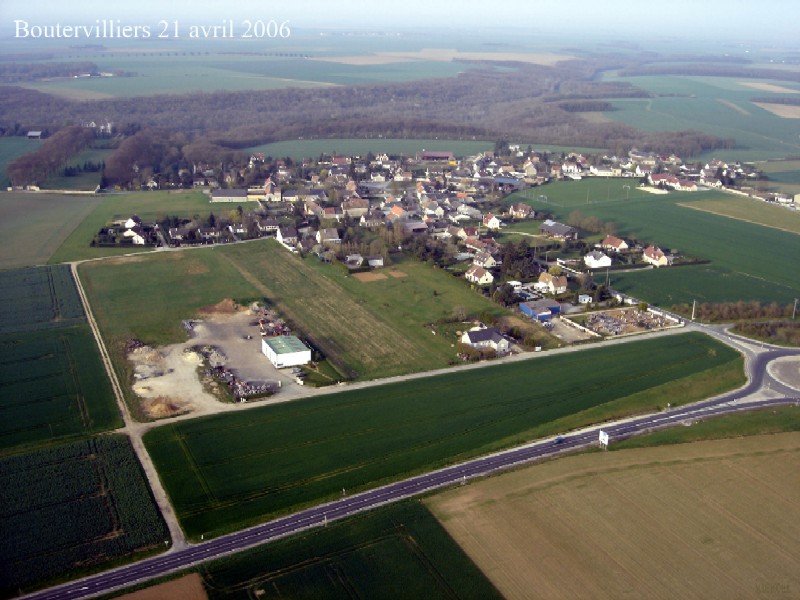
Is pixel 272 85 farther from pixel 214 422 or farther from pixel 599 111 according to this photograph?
pixel 214 422

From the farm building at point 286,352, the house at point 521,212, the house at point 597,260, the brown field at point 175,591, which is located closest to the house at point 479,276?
the house at point 597,260

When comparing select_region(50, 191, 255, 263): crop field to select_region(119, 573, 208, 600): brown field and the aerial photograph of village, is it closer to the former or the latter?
the aerial photograph of village

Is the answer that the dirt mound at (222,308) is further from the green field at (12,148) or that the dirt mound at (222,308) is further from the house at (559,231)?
the green field at (12,148)

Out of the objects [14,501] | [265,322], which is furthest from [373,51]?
[14,501]

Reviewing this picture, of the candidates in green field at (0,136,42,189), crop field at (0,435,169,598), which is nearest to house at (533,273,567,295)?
crop field at (0,435,169,598)

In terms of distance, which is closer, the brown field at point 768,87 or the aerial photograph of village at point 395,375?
the aerial photograph of village at point 395,375
